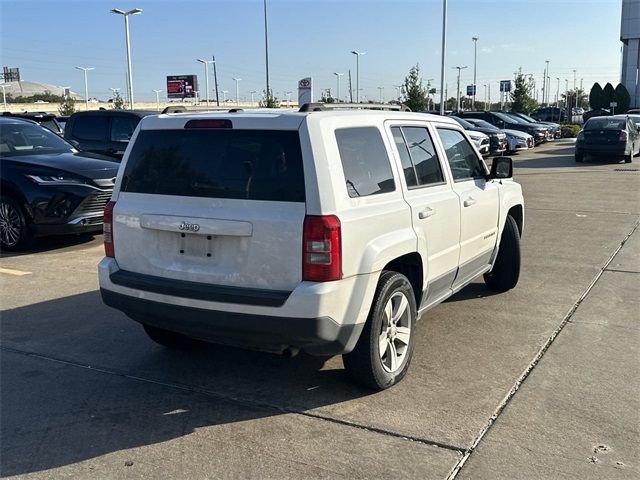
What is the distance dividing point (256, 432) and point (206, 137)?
5.98 ft

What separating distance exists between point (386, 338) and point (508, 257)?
8.62 feet

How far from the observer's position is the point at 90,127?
43.4 feet

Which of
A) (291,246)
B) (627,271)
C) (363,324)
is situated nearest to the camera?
(291,246)

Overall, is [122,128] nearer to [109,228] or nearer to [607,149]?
[109,228]

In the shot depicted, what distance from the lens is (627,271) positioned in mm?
7160

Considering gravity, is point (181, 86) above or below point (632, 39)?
below

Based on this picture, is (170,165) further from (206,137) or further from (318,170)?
(318,170)

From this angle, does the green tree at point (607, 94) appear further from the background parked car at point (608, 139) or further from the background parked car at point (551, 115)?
the background parked car at point (608, 139)

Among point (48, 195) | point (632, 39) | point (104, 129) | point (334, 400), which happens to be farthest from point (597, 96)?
point (334, 400)

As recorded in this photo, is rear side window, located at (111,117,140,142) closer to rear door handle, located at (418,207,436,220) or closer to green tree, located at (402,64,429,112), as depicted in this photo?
rear door handle, located at (418,207,436,220)

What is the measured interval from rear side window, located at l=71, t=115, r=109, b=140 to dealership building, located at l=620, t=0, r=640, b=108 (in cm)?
5911

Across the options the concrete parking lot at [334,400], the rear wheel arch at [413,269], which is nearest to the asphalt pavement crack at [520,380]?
the concrete parking lot at [334,400]

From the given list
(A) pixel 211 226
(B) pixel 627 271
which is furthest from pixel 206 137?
(B) pixel 627 271

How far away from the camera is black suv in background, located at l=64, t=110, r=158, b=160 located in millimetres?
12844
